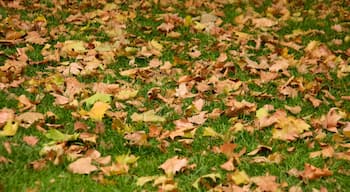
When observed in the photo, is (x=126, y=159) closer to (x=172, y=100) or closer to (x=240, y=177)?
(x=240, y=177)

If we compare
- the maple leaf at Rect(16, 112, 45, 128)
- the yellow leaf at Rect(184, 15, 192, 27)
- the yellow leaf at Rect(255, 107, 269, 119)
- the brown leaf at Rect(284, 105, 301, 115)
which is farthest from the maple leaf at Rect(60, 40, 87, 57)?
the brown leaf at Rect(284, 105, 301, 115)

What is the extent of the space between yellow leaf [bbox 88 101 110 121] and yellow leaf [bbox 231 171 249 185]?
3.44 ft

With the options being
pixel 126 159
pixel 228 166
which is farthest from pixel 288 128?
pixel 126 159

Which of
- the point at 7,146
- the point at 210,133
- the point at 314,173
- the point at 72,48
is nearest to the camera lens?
the point at 314,173

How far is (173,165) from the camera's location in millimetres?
2986

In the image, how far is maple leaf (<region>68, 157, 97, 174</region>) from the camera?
2.90m

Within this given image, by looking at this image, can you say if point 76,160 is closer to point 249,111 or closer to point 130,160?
point 130,160

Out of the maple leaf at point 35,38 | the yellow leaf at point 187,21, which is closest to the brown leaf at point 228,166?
the maple leaf at point 35,38

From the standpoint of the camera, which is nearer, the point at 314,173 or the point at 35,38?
the point at 314,173

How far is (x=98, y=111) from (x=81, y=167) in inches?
26.5

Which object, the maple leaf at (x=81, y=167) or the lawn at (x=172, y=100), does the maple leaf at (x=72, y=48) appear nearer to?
the lawn at (x=172, y=100)

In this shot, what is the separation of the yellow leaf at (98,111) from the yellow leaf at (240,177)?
1.05 m

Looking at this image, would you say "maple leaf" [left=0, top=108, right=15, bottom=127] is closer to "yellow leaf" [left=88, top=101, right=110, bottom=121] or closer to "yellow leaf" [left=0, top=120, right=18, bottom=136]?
"yellow leaf" [left=0, top=120, right=18, bottom=136]

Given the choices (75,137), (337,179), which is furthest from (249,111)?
(75,137)
